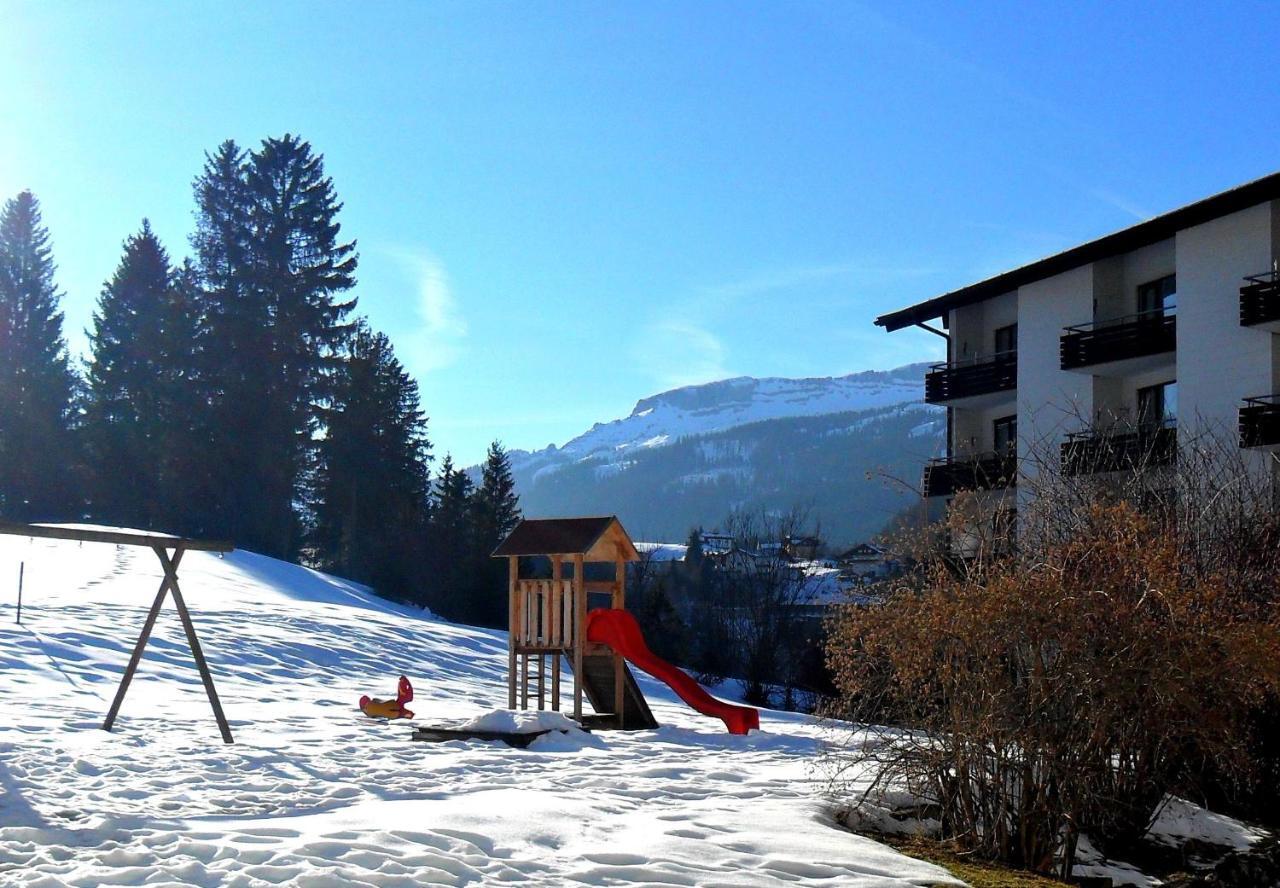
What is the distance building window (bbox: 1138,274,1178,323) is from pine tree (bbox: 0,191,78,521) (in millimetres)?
44464

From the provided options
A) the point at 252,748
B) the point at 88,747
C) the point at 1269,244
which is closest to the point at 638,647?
the point at 252,748

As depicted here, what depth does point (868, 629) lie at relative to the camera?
411 inches

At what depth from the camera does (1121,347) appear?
29.9m

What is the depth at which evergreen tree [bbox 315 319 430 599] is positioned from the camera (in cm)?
5644

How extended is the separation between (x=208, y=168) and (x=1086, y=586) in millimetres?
55219

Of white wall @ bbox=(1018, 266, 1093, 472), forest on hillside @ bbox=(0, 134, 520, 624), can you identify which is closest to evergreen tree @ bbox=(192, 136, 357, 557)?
forest on hillside @ bbox=(0, 134, 520, 624)

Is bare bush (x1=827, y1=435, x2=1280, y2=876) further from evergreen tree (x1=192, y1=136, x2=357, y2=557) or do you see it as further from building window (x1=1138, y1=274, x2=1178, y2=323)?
evergreen tree (x1=192, y1=136, x2=357, y2=557)

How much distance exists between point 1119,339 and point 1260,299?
424cm

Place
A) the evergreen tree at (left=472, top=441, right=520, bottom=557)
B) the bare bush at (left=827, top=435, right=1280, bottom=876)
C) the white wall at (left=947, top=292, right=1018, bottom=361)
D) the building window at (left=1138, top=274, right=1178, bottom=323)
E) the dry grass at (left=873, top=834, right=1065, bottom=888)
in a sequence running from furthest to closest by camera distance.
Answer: the evergreen tree at (left=472, top=441, right=520, bottom=557) < the white wall at (left=947, top=292, right=1018, bottom=361) < the building window at (left=1138, top=274, right=1178, bottom=323) < the bare bush at (left=827, top=435, right=1280, bottom=876) < the dry grass at (left=873, top=834, right=1065, bottom=888)

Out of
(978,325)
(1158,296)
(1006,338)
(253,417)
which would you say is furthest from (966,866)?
(253,417)

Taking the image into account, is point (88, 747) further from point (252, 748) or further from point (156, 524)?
point (156, 524)

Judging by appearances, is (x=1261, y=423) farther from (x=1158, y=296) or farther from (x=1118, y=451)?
(x=1158, y=296)

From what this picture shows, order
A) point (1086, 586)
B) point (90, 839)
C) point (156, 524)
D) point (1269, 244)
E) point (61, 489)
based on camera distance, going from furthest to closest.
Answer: point (61, 489)
point (156, 524)
point (1269, 244)
point (1086, 586)
point (90, 839)

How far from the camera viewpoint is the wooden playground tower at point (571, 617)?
18562 millimetres
